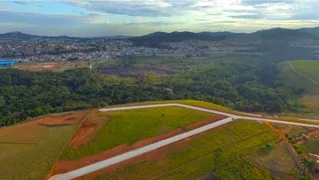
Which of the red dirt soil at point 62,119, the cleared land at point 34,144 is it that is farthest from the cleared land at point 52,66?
the cleared land at point 34,144

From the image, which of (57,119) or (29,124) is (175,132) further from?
(29,124)

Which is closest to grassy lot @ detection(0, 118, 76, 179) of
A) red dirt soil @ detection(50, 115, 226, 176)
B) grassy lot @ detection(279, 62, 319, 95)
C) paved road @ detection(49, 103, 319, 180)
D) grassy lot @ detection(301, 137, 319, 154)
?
red dirt soil @ detection(50, 115, 226, 176)

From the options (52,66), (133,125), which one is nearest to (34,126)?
(133,125)

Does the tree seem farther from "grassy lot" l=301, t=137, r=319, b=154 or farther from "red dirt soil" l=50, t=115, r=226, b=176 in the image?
"red dirt soil" l=50, t=115, r=226, b=176

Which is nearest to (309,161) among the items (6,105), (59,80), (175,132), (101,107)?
(175,132)

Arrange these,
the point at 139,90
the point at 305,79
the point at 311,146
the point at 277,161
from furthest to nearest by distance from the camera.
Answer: the point at 305,79
the point at 139,90
the point at 311,146
the point at 277,161

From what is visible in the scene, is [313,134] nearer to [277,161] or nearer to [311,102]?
[277,161]

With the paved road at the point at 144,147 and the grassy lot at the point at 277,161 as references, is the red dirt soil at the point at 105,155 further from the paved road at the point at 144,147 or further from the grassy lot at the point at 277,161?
the grassy lot at the point at 277,161
